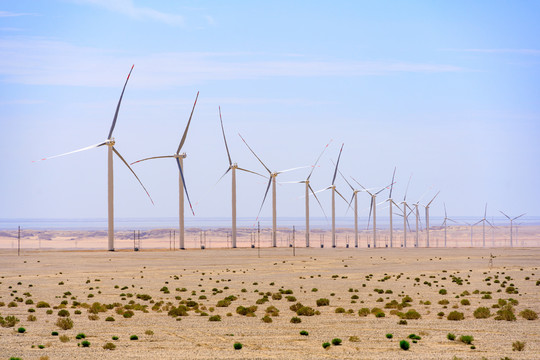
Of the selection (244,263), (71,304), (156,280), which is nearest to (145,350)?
(71,304)

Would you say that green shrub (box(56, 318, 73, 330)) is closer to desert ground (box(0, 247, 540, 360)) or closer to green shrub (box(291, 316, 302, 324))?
desert ground (box(0, 247, 540, 360))

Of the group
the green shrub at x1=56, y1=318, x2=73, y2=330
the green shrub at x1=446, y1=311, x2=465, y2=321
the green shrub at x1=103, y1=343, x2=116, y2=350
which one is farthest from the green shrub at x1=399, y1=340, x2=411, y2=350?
the green shrub at x1=56, y1=318, x2=73, y2=330

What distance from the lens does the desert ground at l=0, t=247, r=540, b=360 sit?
33.9 meters

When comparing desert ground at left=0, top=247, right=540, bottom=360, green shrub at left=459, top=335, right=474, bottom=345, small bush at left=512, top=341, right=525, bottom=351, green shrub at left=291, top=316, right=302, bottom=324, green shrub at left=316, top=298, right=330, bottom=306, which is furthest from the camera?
green shrub at left=316, top=298, right=330, bottom=306

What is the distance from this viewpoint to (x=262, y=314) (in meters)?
48.8

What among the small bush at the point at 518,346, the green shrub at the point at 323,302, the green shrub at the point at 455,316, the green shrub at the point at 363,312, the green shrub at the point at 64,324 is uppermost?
the small bush at the point at 518,346

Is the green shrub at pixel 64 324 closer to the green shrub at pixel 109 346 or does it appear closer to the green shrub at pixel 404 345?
the green shrub at pixel 109 346

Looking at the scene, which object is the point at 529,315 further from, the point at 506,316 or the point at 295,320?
the point at 295,320

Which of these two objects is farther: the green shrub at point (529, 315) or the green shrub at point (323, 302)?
the green shrub at point (323, 302)

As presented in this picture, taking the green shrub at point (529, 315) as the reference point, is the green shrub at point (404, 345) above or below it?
above

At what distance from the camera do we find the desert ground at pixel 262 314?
33906mm

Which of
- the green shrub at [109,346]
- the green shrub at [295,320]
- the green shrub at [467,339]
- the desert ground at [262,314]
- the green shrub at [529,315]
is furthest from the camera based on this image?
the green shrub at [529,315]

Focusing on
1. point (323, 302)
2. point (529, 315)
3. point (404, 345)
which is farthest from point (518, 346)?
point (323, 302)

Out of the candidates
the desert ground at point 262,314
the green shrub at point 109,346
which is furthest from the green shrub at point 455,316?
the green shrub at point 109,346
